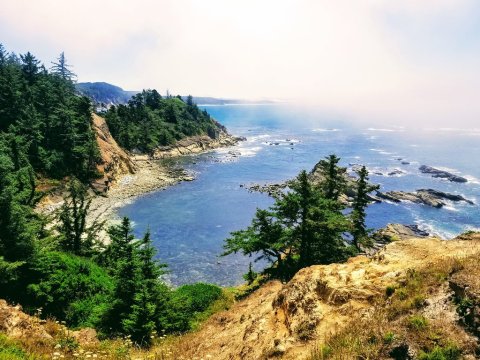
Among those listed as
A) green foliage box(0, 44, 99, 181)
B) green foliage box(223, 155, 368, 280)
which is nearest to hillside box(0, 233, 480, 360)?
green foliage box(223, 155, 368, 280)

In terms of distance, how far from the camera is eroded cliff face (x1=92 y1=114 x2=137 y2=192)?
240ft

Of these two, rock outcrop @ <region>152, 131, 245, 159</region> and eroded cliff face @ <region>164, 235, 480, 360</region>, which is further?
rock outcrop @ <region>152, 131, 245, 159</region>

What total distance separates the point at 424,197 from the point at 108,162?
72.2m

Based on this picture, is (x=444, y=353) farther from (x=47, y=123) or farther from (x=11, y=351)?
(x=47, y=123)

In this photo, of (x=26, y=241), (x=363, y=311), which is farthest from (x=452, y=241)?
(x=26, y=241)

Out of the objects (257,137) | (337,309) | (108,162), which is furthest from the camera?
(257,137)

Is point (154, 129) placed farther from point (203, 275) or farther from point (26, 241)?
point (26, 241)

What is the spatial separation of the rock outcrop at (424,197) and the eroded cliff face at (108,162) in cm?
6140

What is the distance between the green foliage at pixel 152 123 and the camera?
103875 millimetres

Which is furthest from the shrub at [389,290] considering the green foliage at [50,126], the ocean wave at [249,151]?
the ocean wave at [249,151]

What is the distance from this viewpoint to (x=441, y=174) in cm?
9688

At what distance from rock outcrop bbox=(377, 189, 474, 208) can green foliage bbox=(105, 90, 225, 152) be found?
72742 mm

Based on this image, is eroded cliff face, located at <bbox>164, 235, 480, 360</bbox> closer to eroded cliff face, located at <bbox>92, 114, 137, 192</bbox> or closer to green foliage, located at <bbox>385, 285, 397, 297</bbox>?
green foliage, located at <bbox>385, 285, 397, 297</bbox>

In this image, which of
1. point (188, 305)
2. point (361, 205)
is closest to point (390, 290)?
point (188, 305)
